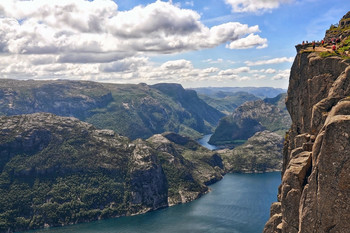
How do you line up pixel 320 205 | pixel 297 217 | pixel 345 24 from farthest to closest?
1. pixel 345 24
2. pixel 297 217
3. pixel 320 205

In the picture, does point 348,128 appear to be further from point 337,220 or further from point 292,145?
point 292,145

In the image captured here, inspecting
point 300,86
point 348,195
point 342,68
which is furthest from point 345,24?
point 348,195

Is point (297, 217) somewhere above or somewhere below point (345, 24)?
below

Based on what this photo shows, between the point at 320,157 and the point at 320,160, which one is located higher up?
the point at 320,157

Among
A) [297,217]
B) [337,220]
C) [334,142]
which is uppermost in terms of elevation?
[334,142]
